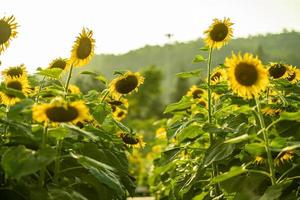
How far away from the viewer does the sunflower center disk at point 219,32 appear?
13.7 feet

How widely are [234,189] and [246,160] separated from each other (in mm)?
380

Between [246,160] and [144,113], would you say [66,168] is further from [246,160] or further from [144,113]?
[144,113]

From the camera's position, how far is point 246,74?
308cm

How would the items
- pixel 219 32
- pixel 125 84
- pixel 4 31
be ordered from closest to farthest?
pixel 4 31 → pixel 125 84 → pixel 219 32

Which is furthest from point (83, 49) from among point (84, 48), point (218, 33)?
point (218, 33)

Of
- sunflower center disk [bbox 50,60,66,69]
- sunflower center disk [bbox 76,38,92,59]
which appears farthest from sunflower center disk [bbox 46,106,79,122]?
sunflower center disk [bbox 50,60,66,69]

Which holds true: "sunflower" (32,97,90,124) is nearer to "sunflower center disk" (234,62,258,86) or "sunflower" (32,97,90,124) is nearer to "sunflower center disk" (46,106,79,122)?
"sunflower center disk" (46,106,79,122)

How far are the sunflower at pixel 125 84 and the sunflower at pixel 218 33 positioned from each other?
2.20 feet

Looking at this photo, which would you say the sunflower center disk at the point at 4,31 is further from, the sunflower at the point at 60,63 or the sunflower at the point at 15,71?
the sunflower at the point at 60,63

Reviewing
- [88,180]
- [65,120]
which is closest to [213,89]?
[88,180]

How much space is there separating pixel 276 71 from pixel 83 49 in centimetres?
152

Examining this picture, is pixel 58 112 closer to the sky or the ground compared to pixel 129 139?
closer to the sky

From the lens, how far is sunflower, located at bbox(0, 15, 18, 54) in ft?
11.1

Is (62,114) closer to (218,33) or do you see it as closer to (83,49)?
(83,49)
